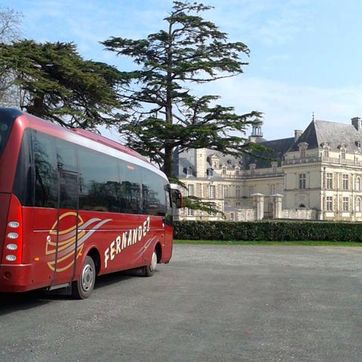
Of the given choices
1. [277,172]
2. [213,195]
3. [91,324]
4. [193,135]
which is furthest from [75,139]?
[277,172]

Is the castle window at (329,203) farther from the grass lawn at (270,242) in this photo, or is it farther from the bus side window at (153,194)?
the bus side window at (153,194)

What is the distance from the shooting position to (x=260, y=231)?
34562 mm

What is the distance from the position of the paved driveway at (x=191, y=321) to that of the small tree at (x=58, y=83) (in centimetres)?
1514

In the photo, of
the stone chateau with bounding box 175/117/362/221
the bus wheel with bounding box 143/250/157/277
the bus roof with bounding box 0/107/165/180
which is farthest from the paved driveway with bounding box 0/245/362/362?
the stone chateau with bounding box 175/117/362/221

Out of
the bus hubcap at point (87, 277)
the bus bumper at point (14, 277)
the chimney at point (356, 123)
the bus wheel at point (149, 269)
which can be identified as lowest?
the bus wheel at point (149, 269)

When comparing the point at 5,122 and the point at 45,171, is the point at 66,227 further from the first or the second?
the point at 5,122

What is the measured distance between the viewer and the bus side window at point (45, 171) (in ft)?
29.6

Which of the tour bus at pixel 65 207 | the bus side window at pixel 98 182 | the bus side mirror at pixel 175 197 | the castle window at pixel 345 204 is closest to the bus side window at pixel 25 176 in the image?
the tour bus at pixel 65 207

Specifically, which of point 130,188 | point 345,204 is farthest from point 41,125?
point 345,204

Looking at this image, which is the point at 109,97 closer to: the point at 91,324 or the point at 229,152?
the point at 229,152

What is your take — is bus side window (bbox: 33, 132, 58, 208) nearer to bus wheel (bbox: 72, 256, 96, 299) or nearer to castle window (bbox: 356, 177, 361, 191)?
bus wheel (bbox: 72, 256, 96, 299)

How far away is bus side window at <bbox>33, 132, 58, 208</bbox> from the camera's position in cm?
903

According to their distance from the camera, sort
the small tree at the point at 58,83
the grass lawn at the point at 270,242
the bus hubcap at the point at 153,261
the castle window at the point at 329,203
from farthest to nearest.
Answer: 1. the castle window at the point at 329,203
2. the grass lawn at the point at 270,242
3. the small tree at the point at 58,83
4. the bus hubcap at the point at 153,261

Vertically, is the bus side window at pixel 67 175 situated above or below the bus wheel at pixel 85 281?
above
